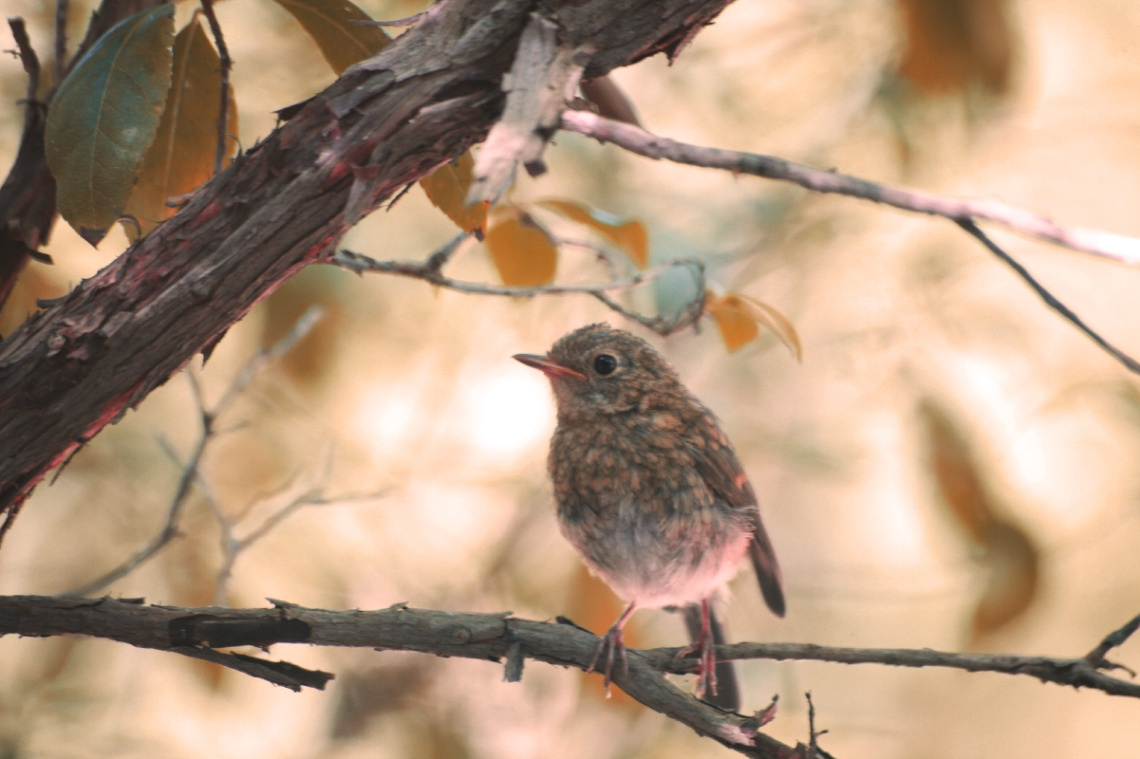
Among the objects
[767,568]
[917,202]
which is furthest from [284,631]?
[767,568]

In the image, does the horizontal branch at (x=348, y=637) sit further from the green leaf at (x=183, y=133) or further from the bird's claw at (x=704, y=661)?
the green leaf at (x=183, y=133)

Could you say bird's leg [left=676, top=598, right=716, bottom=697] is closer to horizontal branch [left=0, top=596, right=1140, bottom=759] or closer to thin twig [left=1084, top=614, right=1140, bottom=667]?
horizontal branch [left=0, top=596, right=1140, bottom=759]

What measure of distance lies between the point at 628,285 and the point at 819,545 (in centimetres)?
340

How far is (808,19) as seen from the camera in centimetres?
516

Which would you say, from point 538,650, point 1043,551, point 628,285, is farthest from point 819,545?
point 538,650

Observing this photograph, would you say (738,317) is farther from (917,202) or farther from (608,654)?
(917,202)

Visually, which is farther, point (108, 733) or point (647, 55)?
point (108, 733)

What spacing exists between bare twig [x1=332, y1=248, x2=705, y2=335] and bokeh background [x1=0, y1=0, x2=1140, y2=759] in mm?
295

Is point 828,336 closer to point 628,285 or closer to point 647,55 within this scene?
point 628,285

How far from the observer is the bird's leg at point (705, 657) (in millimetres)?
2088

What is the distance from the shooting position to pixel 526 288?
2445mm

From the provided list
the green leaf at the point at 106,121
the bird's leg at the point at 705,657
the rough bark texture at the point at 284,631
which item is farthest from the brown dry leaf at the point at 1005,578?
the green leaf at the point at 106,121

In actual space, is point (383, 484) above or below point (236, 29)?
below

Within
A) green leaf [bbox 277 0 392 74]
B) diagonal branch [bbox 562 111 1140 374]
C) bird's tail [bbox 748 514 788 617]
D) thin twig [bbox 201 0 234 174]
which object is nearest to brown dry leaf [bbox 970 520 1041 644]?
bird's tail [bbox 748 514 788 617]
